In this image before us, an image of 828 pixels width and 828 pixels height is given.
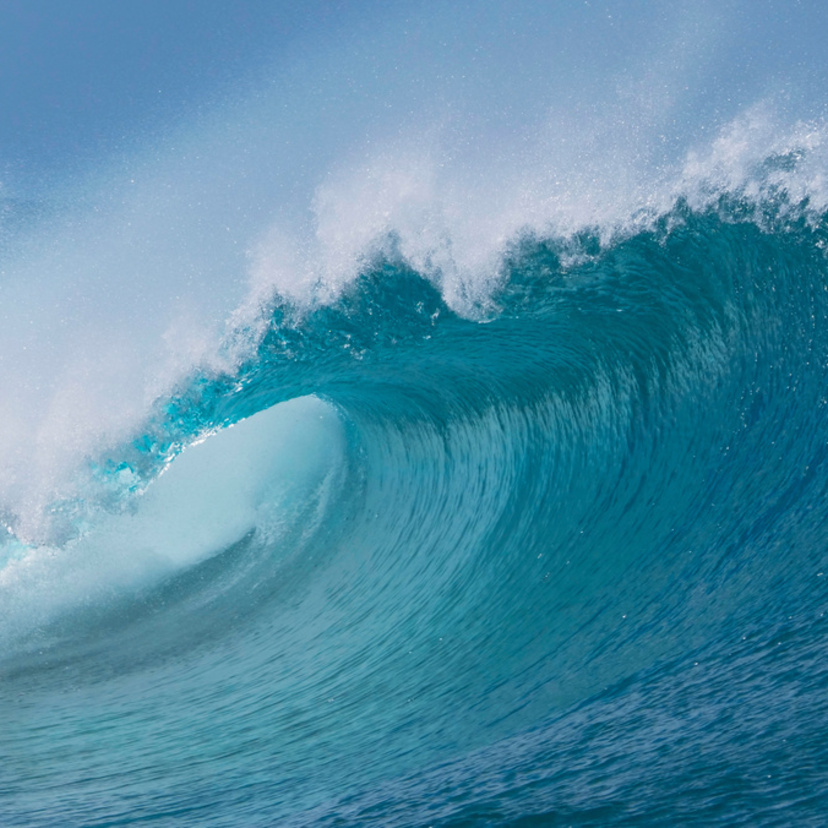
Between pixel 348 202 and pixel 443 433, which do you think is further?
pixel 443 433

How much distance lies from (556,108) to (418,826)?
487 centimetres

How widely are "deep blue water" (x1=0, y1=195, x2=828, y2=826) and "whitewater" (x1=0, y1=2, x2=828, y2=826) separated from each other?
0.03 metres

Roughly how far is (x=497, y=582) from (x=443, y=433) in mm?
2486

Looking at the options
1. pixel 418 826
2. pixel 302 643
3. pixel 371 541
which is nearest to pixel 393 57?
pixel 371 541

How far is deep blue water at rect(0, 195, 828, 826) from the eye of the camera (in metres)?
3.82

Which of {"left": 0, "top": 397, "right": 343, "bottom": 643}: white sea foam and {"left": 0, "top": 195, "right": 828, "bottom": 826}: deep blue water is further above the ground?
{"left": 0, "top": 397, "right": 343, "bottom": 643}: white sea foam

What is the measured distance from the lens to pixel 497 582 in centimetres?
626

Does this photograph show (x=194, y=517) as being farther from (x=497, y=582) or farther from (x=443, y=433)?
(x=497, y=582)

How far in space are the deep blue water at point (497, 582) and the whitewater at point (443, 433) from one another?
0.09 feet

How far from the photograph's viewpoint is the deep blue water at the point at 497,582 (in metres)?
3.82

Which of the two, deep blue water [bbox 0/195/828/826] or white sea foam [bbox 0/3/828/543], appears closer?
deep blue water [bbox 0/195/828/826]

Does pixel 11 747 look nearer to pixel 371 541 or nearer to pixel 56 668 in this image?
pixel 56 668

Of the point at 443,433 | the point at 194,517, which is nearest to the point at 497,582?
the point at 443,433

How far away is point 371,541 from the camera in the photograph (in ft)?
27.0
